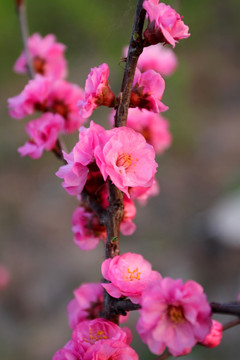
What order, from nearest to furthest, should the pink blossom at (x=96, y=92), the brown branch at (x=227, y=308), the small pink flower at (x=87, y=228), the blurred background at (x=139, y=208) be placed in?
1. the brown branch at (x=227, y=308)
2. the pink blossom at (x=96, y=92)
3. the small pink flower at (x=87, y=228)
4. the blurred background at (x=139, y=208)

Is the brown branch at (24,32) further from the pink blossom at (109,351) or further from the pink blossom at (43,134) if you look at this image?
the pink blossom at (109,351)

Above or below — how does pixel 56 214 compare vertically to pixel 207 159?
below

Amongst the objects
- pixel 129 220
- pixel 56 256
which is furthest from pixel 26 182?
pixel 129 220

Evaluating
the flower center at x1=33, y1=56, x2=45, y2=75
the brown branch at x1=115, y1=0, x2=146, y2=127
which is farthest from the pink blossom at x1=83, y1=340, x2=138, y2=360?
the flower center at x1=33, y1=56, x2=45, y2=75

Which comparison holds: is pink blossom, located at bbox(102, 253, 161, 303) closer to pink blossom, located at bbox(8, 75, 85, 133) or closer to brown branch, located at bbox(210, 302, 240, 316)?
brown branch, located at bbox(210, 302, 240, 316)

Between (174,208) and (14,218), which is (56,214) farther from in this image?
(174,208)

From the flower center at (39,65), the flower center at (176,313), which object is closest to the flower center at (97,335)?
the flower center at (176,313)
